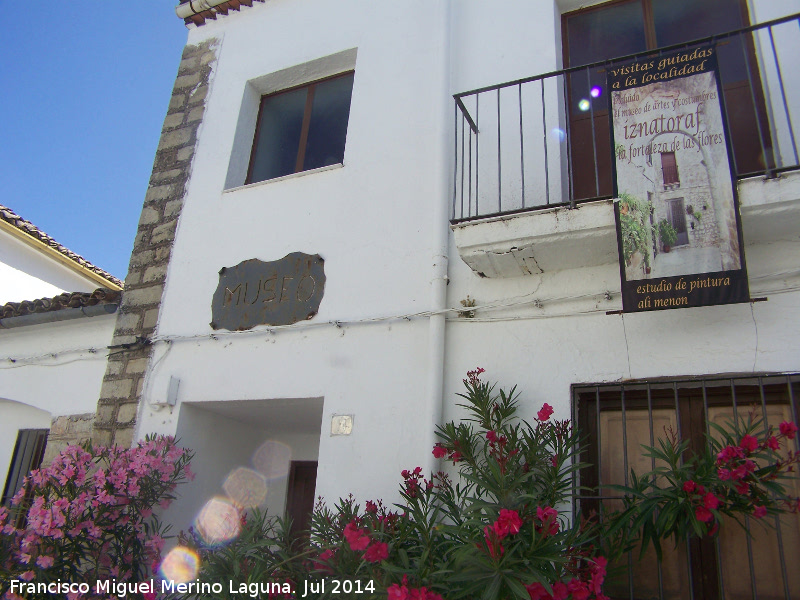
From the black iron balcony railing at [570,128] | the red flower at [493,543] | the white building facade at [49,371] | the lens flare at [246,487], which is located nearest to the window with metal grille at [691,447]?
the red flower at [493,543]

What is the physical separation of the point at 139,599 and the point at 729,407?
13.1 feet

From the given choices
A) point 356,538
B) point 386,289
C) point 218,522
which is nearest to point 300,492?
point 218,522

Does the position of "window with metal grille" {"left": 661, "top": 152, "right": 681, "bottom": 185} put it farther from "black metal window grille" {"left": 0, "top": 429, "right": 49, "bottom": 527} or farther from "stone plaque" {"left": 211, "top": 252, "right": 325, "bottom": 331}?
"black metal window grille" {"left": 0, "top": 429, "right": 49, "bottom": 527}

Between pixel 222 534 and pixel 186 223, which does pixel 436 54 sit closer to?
pixel 186 223

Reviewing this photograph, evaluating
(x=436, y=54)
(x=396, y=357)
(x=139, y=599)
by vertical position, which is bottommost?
(x=139, y=599)

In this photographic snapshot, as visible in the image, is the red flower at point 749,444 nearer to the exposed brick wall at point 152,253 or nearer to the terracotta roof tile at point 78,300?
the exposed brick wall at point 152,253

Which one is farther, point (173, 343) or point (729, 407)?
point (173, 343)

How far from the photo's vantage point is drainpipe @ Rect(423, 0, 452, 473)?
13.8 feet

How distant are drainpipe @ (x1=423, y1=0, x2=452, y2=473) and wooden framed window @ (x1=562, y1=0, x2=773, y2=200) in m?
0.94

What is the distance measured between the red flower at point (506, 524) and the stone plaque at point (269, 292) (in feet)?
8.29

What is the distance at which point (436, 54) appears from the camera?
5418 millimetres

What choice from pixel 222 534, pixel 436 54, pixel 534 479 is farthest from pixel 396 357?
pixel 436 54

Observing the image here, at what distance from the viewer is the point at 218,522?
5.16 m

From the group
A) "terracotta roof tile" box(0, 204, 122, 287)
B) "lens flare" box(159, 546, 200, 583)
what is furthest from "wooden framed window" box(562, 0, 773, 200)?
"terracotta roof tile" box(0, 204, 122, 287)
